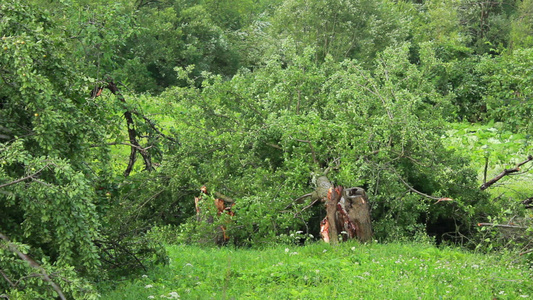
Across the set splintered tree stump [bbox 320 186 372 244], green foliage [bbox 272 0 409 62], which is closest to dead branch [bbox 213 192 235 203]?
splintered tree stump [bbox 320 186 372 244]

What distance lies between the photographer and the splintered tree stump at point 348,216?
860 centimetres

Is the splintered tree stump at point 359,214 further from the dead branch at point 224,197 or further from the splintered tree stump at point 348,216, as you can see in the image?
the dead branch at point 224,197

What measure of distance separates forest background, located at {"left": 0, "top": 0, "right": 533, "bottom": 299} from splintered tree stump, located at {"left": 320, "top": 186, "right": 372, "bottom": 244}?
1.02 ft

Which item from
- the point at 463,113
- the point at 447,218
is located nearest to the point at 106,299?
the point at 447,218

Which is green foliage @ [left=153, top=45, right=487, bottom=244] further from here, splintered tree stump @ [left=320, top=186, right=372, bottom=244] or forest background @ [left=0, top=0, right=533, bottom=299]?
splintered tree stump @ [left=320, top=186, right=372, bottom=244]

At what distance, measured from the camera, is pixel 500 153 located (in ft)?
52.3

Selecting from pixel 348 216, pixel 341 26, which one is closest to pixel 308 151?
pixel 348 216

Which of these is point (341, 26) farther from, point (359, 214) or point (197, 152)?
point (359, 214)

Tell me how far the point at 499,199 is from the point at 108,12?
7578 mm

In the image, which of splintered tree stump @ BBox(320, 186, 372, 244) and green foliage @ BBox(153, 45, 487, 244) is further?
green foliage @ BBox(153, 45, 487, 244)

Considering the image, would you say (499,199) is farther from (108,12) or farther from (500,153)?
(108,12)

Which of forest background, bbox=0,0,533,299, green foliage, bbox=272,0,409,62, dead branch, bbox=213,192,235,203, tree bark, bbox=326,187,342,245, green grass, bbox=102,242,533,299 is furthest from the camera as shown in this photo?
green foliage, bbox=272,0,409,62

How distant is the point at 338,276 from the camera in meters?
6.81

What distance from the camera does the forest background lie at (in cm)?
496
